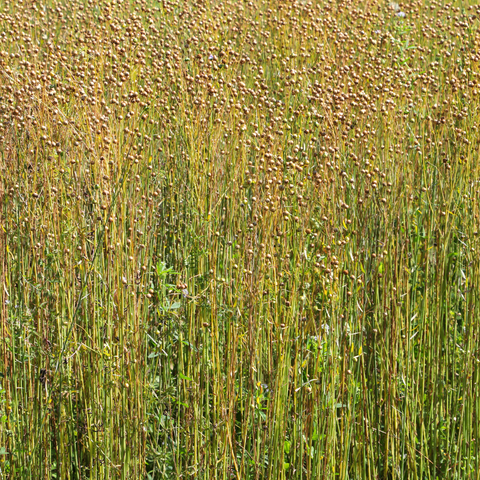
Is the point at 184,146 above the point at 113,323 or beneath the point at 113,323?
above

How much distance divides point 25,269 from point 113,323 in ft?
1.50

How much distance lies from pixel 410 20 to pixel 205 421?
17.1 ft

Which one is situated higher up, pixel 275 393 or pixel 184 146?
pixel 184 146

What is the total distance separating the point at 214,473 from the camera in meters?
1.77

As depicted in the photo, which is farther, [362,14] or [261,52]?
[362,14]

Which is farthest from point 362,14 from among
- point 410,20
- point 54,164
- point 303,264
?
point 303,264

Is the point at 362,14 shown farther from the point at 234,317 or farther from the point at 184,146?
the point at 234,317

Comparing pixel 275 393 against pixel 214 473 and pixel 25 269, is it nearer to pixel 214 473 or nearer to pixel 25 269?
pixel 214 473

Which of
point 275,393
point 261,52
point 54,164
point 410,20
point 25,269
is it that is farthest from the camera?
point 410,20

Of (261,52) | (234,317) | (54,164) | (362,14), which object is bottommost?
(234,317)

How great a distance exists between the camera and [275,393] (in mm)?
1760

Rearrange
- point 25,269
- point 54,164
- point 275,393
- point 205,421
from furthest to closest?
point 54,164, point 25,269, point 205,421, point 275,393

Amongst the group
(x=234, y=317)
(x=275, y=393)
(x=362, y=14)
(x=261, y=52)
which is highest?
(x=362, y=14)

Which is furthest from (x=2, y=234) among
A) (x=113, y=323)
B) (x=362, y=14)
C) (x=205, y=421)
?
(x=362, y=14)
